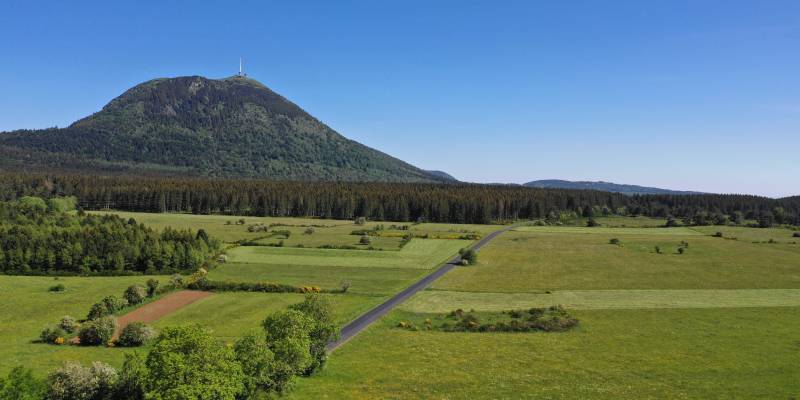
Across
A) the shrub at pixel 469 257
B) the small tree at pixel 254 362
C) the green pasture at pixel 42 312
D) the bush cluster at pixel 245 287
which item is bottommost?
the green pasture at pixel 42 312

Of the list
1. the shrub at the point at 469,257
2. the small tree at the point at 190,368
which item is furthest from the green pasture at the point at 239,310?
the shrub at the point at 469,257

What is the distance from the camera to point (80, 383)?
36000 mm

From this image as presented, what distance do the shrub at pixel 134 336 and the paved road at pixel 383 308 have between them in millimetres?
20292

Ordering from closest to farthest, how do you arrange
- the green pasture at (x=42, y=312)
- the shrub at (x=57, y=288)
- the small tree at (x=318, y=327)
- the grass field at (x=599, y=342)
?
the grass field at (x=599, y=342) → the small tree at (x=318, y=327) → the green pasture at (x=42, y=312) → the shrub at (x=57, y=288)

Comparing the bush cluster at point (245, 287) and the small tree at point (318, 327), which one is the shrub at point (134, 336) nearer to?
the small tree at point (318, 327)

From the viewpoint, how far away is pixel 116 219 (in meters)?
138

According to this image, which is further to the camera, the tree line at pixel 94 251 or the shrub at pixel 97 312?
the tree line at pixel 94 251

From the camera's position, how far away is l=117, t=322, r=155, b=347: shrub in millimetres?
56625

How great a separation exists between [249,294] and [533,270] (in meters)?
56.6

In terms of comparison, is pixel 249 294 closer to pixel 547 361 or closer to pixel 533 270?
pixel 547 361

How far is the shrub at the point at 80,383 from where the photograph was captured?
35656 mm

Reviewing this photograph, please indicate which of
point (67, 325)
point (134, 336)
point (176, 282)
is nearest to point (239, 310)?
point (134, 336)

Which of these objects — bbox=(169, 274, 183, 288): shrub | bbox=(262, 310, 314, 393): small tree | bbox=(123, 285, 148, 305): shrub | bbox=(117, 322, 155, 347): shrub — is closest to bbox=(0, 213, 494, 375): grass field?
bbox=(117, 322, 155, 347): shrub

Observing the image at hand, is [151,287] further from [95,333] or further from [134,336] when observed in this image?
[134,336]
